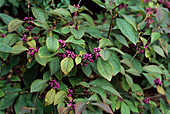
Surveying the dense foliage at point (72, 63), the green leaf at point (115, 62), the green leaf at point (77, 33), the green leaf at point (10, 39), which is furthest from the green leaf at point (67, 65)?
the green leaf at point (10, 39)

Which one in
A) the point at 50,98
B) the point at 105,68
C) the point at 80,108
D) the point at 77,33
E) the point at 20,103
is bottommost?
the point at 20,103

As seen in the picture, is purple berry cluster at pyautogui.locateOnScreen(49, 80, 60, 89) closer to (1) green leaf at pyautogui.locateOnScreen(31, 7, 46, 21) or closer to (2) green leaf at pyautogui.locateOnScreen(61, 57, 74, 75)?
(2) green leaf at pyautogui.locateOnScreen(61, 57, 74, 75)

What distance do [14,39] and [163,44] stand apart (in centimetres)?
116

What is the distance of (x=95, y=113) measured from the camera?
110 cm

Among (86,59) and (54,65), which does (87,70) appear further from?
(54,65)

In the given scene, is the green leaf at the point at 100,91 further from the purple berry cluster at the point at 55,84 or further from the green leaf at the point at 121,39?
the green leaf at the point at 121,39

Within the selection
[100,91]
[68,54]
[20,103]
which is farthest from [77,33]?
[20,103]

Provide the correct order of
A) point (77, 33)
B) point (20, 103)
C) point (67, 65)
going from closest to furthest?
point (67, 65) → point (77, 33) → point (20, 103)

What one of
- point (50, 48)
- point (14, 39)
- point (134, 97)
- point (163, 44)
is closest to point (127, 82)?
point (134, 97)

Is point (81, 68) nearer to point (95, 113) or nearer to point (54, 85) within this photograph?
point (54, 85)

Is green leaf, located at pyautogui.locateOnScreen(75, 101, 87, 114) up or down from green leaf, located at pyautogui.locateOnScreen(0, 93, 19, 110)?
up

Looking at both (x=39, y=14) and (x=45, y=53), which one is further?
(x=39, y=14)

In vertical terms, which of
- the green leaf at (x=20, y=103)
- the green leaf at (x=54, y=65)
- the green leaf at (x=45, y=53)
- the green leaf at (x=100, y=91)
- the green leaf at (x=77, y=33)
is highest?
the green leaf at (x=77, y=33)

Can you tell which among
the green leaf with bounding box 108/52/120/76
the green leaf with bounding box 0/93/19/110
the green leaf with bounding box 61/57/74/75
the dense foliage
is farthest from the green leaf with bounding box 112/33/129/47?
the green leaf with bounding box 0/93/19/110
